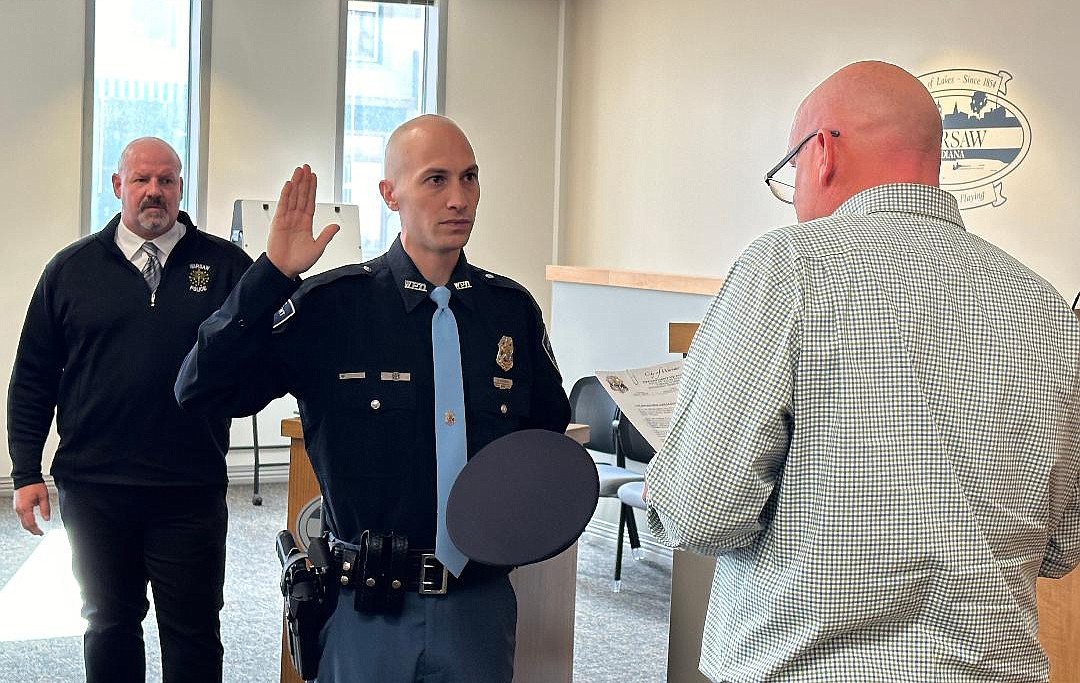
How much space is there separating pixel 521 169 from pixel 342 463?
246 inches

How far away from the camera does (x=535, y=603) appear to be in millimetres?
2961

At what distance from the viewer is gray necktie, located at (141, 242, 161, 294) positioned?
2.98m

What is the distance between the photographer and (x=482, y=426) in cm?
210

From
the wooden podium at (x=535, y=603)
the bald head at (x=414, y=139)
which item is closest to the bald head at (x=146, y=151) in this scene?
the wooden podium at (x=535, y=603)

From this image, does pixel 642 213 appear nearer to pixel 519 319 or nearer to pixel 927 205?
pixel 519 319

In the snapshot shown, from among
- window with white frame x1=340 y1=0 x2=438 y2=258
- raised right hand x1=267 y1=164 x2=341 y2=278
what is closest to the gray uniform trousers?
raised right hand x1=267 y1=164 x2=341 y2=278

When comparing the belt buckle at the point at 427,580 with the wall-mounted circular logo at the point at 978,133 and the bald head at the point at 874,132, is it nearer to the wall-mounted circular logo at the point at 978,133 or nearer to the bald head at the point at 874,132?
the bald head at the point at 874,132

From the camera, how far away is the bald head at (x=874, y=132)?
4.90 feet

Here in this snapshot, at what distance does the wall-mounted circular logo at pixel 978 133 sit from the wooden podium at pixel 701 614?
2887 mm

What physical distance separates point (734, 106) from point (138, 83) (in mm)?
3763

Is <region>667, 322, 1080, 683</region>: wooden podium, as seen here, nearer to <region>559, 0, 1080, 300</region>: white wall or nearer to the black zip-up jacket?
the black zip-up jacket

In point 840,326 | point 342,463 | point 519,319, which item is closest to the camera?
point 840,326

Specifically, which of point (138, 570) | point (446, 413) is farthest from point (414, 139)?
point (138, 570)

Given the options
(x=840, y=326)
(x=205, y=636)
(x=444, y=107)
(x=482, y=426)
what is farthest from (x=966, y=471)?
(x=444, y=107)
